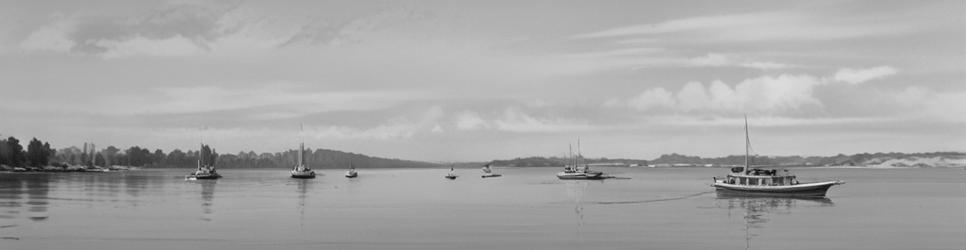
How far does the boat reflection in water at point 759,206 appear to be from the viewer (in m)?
70.9

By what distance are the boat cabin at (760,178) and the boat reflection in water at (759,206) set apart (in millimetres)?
2558

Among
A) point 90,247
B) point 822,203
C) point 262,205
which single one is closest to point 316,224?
point 90,247

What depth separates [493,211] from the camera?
87.7m

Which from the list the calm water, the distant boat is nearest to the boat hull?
the distant boat

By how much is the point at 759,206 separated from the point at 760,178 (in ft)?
81.7

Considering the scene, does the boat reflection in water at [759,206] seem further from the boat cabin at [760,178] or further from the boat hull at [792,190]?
the boat cabin at [760,178]

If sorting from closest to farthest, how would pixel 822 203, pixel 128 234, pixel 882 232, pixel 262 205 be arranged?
1. pixel 128 234
2. pixel 882 232
3. pixel 262 205
4. pixel 822 203

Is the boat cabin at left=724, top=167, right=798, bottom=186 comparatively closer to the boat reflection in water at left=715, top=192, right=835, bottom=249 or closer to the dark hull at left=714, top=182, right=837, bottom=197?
the dark hull at left=714, top=182, right=837, bottom=197

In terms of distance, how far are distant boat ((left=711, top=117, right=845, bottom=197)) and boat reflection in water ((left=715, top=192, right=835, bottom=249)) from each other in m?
0.66

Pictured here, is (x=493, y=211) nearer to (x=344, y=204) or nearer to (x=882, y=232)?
(x=344, y=204)

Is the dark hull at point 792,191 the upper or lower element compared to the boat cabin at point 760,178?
lower

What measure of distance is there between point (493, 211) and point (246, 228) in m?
30.0

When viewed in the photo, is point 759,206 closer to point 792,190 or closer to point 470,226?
point 792,190

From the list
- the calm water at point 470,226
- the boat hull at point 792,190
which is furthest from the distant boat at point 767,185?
the calm water at point 470,226
